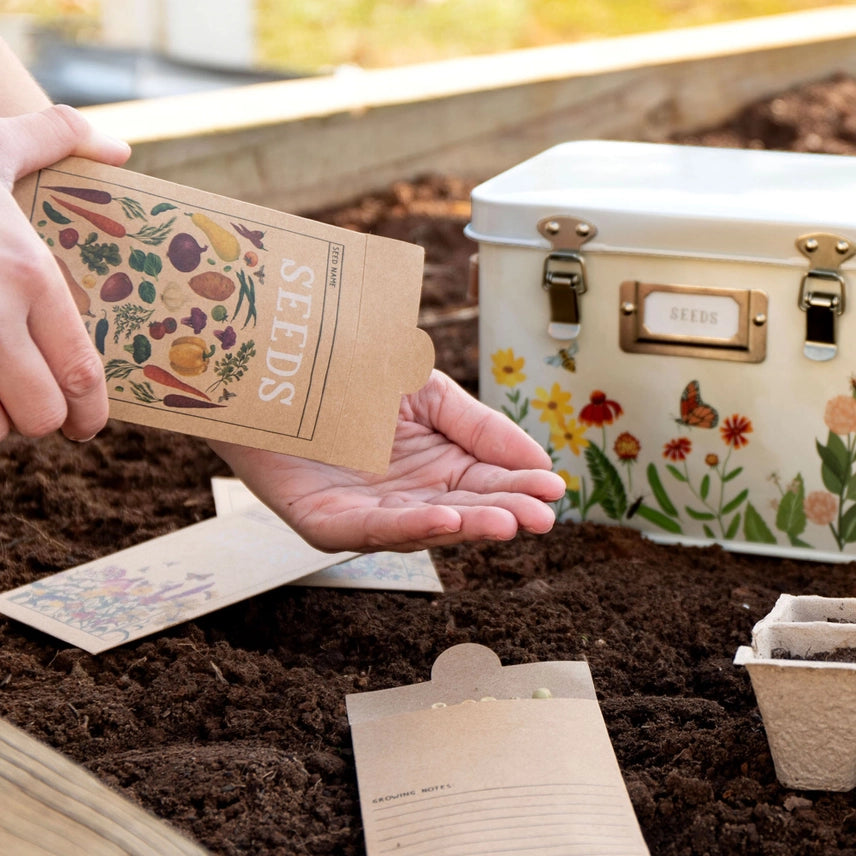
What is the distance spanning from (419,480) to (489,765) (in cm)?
38

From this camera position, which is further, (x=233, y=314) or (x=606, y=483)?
(x=606, y=483)

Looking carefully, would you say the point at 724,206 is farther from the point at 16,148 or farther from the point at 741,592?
the point at 16,148

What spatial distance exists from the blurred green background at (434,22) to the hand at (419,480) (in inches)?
189

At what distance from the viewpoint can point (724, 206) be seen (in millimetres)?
1455

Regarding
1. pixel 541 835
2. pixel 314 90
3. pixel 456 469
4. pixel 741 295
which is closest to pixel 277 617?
pixel 456 469

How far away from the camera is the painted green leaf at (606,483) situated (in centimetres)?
160

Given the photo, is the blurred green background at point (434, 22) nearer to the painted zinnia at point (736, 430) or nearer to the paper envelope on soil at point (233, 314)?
the painted zinnia at point (736, 430)

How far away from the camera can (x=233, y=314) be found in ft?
3.87

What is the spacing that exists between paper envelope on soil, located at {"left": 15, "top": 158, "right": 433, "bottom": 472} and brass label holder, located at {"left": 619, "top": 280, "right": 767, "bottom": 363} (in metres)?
0.41

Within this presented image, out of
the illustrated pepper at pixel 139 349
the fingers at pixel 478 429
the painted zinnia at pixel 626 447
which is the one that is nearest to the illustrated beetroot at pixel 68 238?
the illustrated pepper at pixel 139 349

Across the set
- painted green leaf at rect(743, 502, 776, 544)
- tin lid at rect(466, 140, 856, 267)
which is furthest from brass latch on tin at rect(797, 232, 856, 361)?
painted green leaf at rect(743, 502, 776, 544)

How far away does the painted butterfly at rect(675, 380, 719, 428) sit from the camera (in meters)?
1.52

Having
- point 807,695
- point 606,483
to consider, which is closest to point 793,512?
point 606,483

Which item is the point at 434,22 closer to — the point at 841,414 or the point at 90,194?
the point at 841,414
